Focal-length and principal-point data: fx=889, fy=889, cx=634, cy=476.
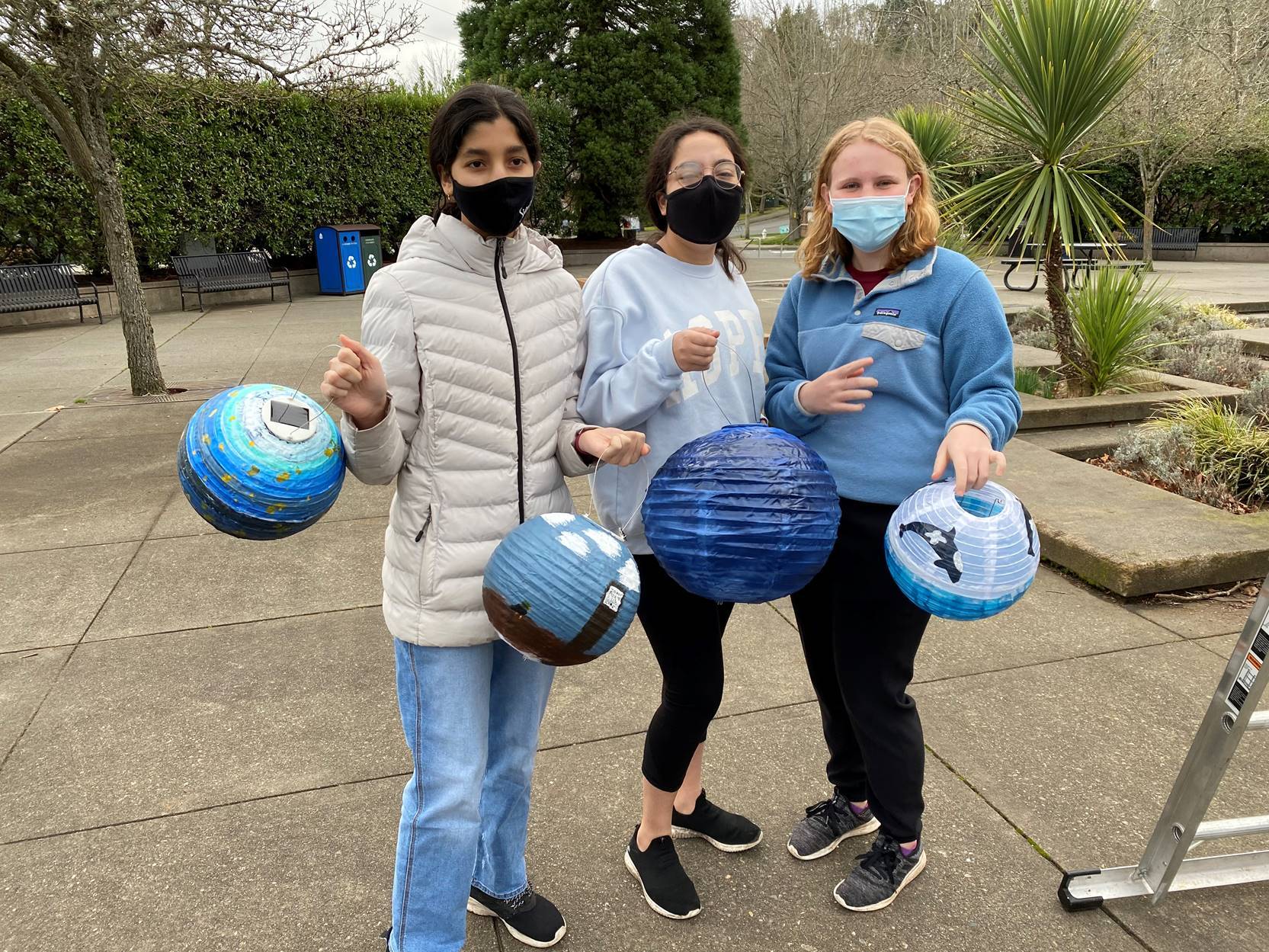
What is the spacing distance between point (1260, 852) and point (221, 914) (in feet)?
8.65

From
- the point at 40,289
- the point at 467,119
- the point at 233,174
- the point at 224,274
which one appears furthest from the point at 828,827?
the point at 233,174

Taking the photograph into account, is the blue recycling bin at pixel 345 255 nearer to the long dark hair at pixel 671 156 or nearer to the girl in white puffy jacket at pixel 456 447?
the long dark hair at pixel 671 156

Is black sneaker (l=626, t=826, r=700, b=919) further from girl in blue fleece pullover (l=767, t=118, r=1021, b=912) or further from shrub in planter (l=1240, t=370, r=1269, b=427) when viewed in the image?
shrub in planter (l=1240, t=370, r=1269, b=427)

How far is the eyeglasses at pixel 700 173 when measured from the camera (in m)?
2.01

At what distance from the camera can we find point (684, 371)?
1.85 metres

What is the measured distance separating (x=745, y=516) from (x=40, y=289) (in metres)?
13.8

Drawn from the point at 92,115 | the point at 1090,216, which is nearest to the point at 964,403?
the point at 1090,216

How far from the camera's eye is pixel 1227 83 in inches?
744

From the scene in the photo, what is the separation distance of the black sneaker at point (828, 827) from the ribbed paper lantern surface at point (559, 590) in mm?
1125

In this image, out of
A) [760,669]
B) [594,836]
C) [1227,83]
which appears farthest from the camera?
[1227,83]

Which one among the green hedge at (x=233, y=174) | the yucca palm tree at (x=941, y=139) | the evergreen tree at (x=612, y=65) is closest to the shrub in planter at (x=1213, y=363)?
the yucca palm tree at (x=941, y=139)

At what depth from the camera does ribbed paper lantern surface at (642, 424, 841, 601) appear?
1.69 metres

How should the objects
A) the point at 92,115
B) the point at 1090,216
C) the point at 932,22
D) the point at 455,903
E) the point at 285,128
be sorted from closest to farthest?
the point at 455,903 → the point at 1090,216 → the point at 92,115 → the point at 285,128 → the point at 932,22

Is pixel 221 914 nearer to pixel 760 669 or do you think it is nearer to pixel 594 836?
pixel 594 836
